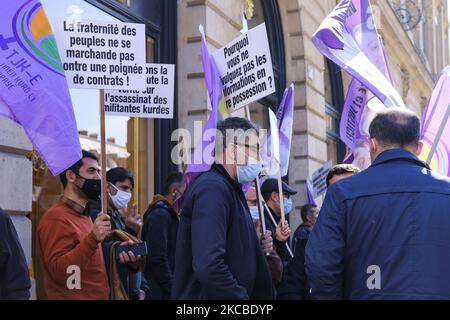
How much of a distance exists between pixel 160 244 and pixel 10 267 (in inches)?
88.0

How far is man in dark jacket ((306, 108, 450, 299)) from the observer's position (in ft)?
12.2

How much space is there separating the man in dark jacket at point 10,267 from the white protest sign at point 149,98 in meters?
2.16

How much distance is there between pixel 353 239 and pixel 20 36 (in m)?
2.23

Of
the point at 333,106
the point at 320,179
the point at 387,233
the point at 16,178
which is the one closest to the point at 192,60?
the point at 320,179

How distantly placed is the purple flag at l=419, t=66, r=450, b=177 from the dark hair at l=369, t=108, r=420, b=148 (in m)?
2.86

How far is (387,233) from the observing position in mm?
3754

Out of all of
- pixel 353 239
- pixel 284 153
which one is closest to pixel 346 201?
pixel 353 239

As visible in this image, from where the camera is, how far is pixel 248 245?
4.21 m

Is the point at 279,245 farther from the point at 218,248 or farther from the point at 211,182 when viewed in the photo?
the point at 218,248

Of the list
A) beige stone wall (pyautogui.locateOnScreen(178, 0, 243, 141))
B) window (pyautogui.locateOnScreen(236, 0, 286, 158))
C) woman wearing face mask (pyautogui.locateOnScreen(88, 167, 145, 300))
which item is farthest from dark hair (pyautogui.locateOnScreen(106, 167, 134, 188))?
window (pyautogui.locateOnScreen(236, 0, 286, 158))

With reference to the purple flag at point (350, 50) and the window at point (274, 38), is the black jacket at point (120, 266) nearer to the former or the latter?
the purple flag at point (350, 50)

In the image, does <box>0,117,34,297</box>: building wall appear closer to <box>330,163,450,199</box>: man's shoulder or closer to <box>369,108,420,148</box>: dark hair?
<box>330,163,450,199</box>: man's shoulder
